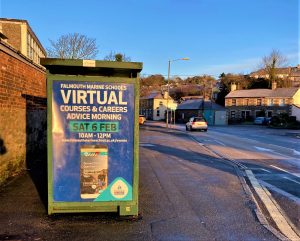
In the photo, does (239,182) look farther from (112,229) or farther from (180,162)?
(112,229)

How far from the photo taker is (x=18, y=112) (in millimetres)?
8312

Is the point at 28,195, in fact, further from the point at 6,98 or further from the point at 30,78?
the point at 30,78

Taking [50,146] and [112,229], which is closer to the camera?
[112,229]

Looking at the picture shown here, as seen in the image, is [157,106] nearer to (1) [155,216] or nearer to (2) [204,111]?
(2) [204,111]

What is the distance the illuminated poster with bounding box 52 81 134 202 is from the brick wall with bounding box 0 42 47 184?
106 inches

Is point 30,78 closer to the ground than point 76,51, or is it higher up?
closer to the ground

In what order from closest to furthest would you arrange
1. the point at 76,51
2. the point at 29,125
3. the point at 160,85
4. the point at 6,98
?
the point at 6,98
the point at 29,125
the point at 76,51
the point at 160,85

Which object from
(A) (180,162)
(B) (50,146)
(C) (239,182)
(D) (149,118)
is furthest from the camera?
(D) (149,118)

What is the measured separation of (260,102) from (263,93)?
2089 millimetres

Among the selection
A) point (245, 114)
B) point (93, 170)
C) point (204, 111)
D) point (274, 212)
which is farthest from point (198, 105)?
point (93, 170)

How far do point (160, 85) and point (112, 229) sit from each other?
373 ft

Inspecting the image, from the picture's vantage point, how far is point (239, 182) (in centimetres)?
819

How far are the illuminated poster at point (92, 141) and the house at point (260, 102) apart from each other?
68047 mm

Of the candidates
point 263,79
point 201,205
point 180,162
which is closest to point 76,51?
point 180,162
